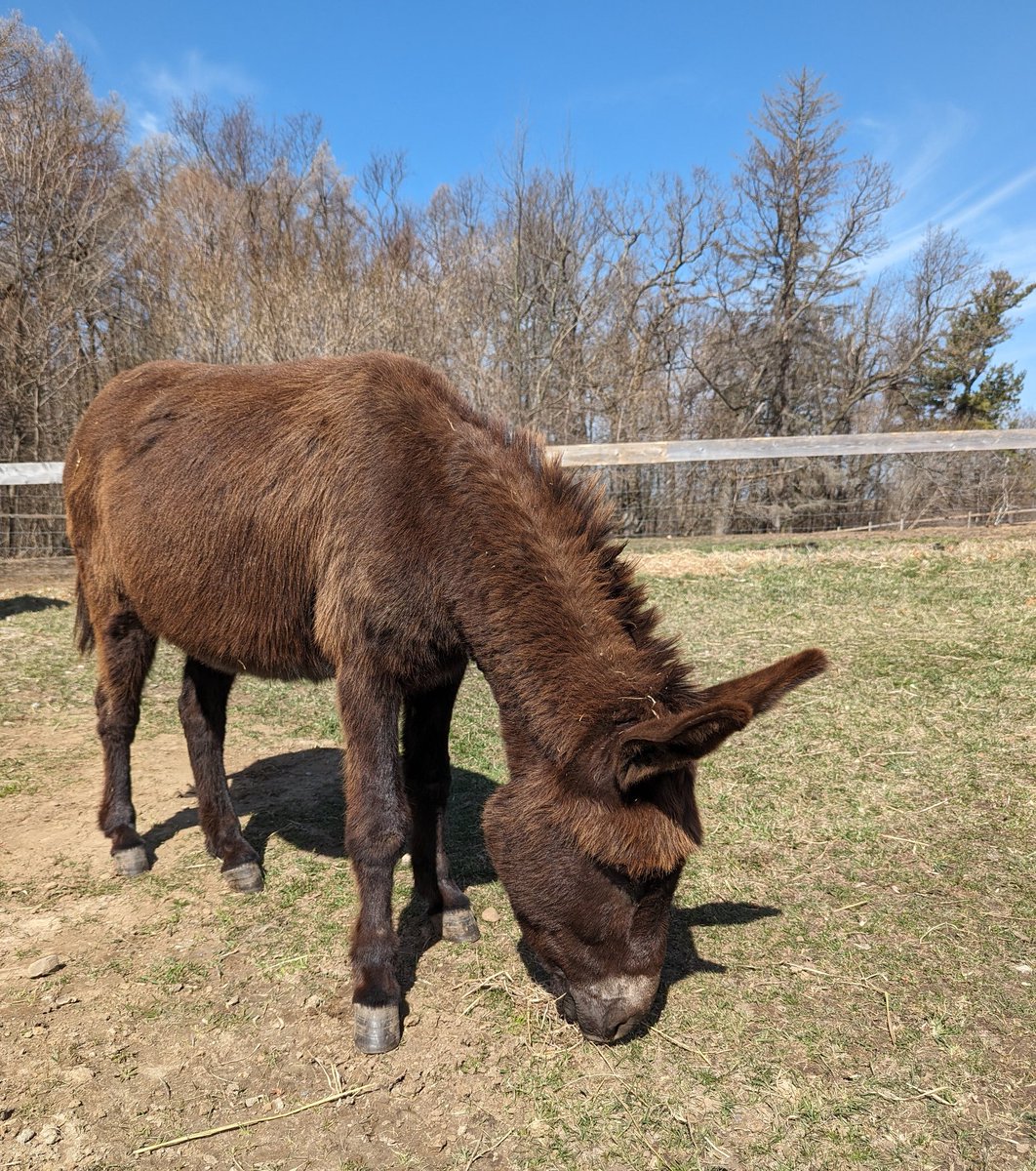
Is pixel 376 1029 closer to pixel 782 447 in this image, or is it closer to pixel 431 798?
pixel 431 798

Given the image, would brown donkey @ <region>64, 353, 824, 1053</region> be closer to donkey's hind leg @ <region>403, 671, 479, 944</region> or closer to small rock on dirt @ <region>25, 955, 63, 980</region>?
donkey's hind leg @ <region>403, 671, 479, 944</region>

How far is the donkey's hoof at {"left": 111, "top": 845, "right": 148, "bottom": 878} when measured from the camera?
12.7 feet

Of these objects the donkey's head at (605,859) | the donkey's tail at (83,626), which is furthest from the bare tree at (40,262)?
the donkey's head at (605,859)

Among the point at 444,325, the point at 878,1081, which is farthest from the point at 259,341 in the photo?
the point at 878,1081

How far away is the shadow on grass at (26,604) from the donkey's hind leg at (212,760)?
644 centimetres

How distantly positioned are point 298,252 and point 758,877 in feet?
81.0

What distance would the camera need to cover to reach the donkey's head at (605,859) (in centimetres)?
222

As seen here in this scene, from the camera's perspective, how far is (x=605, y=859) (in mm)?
2254

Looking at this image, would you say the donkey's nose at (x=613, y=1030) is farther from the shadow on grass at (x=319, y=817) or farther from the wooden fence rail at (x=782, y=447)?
the wooden fence rail at (x=782, y=447)

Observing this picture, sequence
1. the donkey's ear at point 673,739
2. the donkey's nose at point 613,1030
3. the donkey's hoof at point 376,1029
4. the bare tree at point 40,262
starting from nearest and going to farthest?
the donkey's ear at point 673,739 < the donkey's nose at point 613,1030 < the donkey's hoof at point 376,1029 < the bare tree at point 40,262

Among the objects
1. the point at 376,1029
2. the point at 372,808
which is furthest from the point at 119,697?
the point at 376,1029

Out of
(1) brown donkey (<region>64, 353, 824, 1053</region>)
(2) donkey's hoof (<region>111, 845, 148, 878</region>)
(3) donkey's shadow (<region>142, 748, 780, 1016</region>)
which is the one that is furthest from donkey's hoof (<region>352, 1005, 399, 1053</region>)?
(2) donkey's hoof (<region>111, 845, 148, 878</region>)

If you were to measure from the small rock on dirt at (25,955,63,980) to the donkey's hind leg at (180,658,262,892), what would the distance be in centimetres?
82

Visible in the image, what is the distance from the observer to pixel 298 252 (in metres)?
23.6
